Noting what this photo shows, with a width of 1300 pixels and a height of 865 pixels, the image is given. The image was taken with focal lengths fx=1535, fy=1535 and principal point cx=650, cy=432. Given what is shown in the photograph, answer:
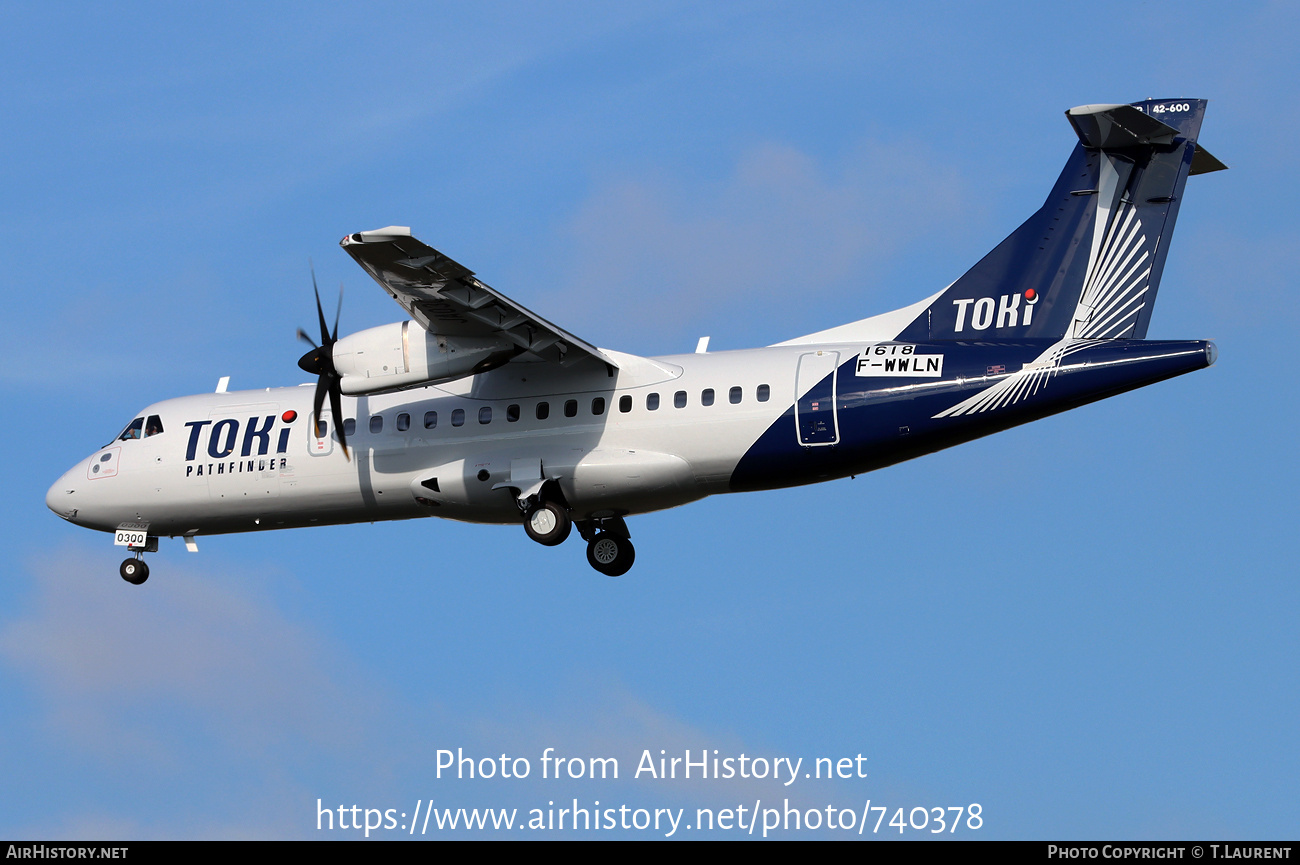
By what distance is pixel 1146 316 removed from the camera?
77.4ft

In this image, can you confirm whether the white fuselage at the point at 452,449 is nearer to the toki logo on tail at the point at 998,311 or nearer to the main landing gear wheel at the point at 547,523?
the main landing gear wheel at the point at 547,523

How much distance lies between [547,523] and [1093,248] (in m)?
9.70

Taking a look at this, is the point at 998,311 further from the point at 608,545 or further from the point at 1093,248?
the point at 608,545

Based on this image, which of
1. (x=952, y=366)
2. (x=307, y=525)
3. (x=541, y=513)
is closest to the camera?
(x=952, y=366)

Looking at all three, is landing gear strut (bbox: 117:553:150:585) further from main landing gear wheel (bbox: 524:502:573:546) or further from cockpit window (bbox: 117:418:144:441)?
main landing gear wheel (bbox: 524:502:573:546)

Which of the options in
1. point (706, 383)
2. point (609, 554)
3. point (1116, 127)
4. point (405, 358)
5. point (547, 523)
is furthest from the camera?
point (609, 554)

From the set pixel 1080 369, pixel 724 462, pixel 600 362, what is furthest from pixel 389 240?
pixel 1080 369

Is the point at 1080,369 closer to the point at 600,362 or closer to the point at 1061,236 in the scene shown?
the point at 1061,236

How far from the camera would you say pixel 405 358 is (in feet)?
78.8

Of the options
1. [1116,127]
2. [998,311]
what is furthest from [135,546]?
[1116,127]

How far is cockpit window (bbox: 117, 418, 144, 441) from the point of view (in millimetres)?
28672
